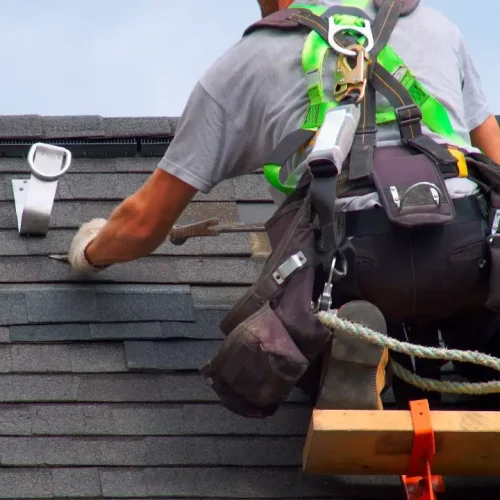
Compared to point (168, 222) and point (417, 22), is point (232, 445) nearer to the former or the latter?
point (168, 222)

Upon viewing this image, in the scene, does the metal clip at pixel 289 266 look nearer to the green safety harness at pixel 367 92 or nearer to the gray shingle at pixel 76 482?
the green safety harness at pixel 367 92

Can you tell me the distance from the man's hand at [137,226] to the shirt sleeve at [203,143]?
0.05m

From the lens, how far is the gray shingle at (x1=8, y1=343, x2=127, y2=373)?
3.69m

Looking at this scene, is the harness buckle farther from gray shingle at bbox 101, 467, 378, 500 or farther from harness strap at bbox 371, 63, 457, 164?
gray shingle at bbox 101, 467, 378, 500

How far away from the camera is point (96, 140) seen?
176 inches

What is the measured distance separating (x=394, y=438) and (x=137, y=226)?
112 centimetres

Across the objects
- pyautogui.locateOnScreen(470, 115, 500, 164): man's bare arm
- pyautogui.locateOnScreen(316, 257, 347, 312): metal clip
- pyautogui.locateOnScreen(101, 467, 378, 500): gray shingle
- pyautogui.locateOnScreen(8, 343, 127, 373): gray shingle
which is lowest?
pyautogui.locateOnScreen(8, 343, 127, 373): gray shingle

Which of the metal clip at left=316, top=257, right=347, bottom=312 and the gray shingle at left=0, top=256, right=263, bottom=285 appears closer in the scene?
the metal clip at left=316, top=257, right=347, bottom=312

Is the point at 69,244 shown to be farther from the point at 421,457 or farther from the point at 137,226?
the point at 421,457

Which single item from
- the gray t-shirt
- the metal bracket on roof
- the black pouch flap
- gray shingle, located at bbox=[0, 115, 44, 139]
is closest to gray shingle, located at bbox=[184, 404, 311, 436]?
the gray t-shirt

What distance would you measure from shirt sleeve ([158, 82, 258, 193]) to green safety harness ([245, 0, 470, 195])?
0.21 meters

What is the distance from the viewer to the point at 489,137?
3.97m

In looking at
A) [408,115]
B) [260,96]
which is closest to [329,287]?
[408,115]

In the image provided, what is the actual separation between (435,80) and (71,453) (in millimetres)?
1351
